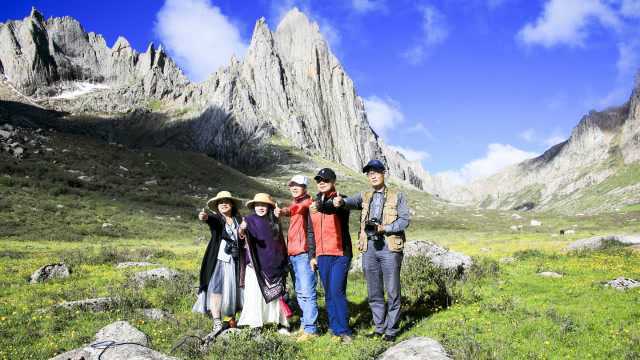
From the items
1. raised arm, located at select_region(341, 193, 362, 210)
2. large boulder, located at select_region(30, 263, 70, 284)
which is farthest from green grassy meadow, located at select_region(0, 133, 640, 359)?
raised arm, located at select_region(341, 193, 362, 210)

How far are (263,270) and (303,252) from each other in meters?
1.04

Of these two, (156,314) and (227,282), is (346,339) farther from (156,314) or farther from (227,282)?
(156,314)

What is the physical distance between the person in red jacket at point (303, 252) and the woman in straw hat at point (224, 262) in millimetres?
1288

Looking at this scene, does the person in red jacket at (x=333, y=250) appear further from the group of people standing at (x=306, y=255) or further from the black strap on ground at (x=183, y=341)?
the black strap on ground at (x=183, y=341)

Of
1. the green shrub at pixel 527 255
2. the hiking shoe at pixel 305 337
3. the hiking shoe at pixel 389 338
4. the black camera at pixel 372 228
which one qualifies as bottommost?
the hiking shoe at pixel 305 337

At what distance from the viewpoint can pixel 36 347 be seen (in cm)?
954

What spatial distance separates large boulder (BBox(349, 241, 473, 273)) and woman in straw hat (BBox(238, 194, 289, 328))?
22.6 ft

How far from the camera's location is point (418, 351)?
6.97m

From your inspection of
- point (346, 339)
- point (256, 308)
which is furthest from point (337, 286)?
point (256, 308)

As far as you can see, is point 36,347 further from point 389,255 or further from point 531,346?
point 531,346

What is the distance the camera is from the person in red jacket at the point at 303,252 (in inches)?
402

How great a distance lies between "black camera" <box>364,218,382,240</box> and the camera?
9.31m

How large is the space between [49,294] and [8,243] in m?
22.3

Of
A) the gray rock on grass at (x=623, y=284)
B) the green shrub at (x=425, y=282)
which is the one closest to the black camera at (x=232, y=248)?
the green shrub at (x=425, y=282)
